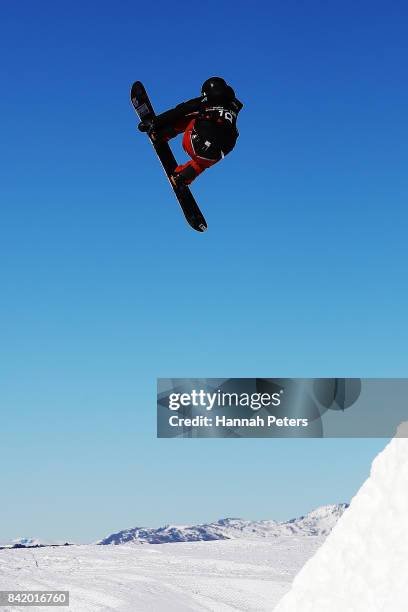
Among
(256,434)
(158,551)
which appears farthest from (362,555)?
(158,551)

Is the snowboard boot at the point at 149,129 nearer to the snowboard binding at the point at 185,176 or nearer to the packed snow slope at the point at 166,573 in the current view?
the snowboard binding at the point at 185,176

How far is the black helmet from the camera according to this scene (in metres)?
11.9

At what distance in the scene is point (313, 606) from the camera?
7.79m

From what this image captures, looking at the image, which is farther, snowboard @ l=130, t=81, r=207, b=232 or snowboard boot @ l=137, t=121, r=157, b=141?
snowboard @ l=130, t=81, r=207, b=232

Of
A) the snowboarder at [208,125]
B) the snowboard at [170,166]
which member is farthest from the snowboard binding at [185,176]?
the snowboard at [170,166]

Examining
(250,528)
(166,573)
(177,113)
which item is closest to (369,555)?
(177,113)

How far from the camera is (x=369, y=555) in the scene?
7.79 metres

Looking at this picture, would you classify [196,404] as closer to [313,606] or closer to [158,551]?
[313,606]

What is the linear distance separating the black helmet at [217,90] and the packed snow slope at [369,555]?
6112 mm

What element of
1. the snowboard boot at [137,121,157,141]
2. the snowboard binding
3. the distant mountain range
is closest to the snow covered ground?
the snowboard binding

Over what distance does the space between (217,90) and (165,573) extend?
71.6ft

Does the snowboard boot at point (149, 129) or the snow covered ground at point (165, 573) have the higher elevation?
the snowboard boot at point (149, 129)

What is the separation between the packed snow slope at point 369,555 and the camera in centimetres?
735

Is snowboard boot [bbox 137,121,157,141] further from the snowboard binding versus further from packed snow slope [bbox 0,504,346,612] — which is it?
packed snow slope [bbox 0,504,346,612]
